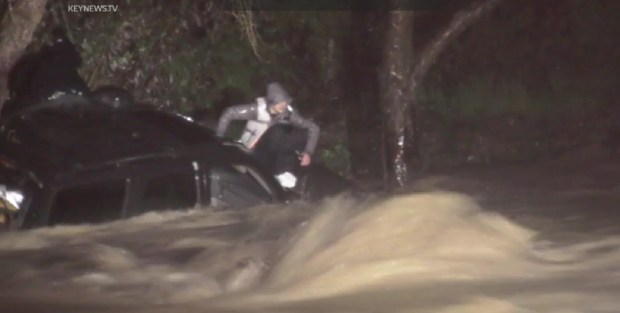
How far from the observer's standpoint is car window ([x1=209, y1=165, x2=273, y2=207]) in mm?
8508

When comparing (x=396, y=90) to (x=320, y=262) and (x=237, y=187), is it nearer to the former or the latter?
(x=237, y=187)

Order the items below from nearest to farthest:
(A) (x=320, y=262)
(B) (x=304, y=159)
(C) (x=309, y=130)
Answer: (A) (x=320, y=262) → (B) (x=304, y=159) → (C) (x=309, y=130)

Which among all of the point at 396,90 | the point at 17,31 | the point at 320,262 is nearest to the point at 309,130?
the point at 17,31

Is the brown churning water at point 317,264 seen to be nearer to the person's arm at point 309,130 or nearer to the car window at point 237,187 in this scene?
the car window at point 237,187

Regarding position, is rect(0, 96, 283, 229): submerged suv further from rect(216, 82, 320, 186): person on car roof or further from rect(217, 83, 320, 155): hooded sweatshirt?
rect(217, 83, 320, 155): hooded sweatshirt

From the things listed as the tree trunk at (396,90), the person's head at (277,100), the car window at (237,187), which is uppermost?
the tree trunk at (396,90)

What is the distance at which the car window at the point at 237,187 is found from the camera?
851 cm

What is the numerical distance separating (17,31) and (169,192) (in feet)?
9.43

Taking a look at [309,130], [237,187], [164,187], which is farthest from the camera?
[309,130]

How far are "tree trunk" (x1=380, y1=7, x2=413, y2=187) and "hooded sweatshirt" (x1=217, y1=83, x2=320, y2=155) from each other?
254 centimetres

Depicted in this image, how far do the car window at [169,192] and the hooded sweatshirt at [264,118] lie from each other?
231cm

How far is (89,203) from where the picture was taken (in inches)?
312

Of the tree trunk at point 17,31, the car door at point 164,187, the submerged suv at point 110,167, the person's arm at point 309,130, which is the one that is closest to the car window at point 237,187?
the submerged suv at point 110,167

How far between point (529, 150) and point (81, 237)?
9.63m
